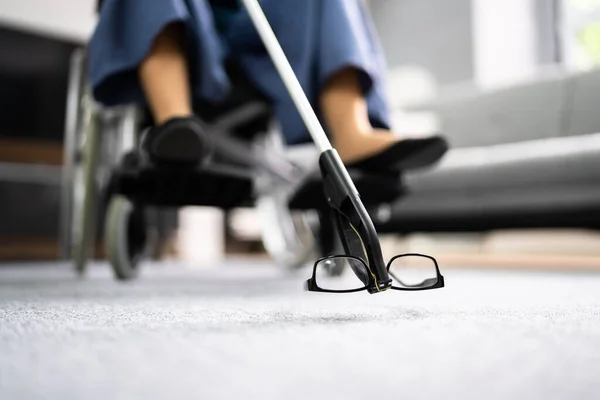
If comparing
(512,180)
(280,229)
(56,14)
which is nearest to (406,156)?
(280,229)

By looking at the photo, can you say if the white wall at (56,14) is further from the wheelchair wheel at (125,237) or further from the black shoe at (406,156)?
the black shoe at (406,156)

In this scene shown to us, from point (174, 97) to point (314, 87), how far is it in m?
0.26

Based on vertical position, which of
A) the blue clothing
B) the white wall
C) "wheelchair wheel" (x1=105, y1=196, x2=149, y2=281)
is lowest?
"wheelchair wheel" (x1=105, y1=196, x2=149, y2=281)

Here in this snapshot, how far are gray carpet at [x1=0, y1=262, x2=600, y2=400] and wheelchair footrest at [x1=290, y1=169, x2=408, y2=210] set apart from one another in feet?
1.08

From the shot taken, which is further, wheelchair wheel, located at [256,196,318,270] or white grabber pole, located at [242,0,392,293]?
wheelchair wheel, located at [256,196,318,270]

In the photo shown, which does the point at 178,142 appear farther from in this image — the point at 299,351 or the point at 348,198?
the point at 299,351

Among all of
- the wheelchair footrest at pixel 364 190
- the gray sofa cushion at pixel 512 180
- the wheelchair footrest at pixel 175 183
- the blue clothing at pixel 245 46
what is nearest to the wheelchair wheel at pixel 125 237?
the wheelchair footrest at pixel 175 183

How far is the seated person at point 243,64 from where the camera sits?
85cm

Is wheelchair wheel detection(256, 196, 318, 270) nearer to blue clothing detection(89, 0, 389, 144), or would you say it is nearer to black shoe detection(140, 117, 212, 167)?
blue clothing detection(89, 0, 389, 144)

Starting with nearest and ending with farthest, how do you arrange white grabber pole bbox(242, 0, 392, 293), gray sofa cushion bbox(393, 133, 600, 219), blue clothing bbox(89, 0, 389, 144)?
white grabber pole bbox(242, 0, 392, 293)
blue clothing bbox(89, 0, 389, 144)
gray sofa cushion bbox(393, 133, 600, 219)

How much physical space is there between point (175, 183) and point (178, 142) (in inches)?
6.7

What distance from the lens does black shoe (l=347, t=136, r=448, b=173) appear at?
793 millimetres

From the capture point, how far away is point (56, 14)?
9.39ft

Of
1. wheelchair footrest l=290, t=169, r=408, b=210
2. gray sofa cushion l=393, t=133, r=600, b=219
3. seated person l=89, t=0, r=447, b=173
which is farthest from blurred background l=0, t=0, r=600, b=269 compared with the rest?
seated person l=89, t=0, r=447, b=173
